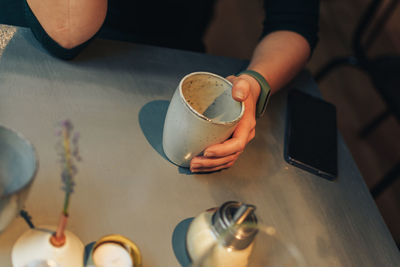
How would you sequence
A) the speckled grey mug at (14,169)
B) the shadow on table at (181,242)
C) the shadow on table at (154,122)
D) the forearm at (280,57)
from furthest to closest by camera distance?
the forearm at (280,57)
the shadow on table at (154,122)
the shadow on table at (181,242)
the speckled grey mug at (14,169)

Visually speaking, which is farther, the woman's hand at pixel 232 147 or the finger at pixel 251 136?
the finger at pixel 251 136

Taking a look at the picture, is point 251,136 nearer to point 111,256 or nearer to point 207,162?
point 207,162

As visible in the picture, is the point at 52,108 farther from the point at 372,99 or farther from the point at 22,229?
the point at 372,99

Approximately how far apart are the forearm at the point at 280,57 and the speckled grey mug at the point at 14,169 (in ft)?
1.61

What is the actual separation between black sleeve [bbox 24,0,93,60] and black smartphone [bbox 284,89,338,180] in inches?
16.0

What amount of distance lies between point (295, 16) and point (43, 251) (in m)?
Answer: 0.67

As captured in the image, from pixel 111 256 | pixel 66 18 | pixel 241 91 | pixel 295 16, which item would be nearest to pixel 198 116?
pixel 241 91

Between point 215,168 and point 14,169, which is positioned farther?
point 215,168

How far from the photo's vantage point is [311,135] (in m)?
0.74

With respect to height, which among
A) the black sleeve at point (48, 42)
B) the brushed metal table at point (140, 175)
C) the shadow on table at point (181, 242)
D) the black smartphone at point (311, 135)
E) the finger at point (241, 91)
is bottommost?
the shadow on table at point (181, 242)

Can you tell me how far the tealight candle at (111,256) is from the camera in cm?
44

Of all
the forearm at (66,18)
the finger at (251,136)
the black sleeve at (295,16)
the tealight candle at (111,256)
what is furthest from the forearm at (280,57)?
the tealight candle at (111,256)

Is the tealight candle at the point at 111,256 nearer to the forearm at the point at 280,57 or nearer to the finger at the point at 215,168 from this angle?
the finger at the point at 215,168

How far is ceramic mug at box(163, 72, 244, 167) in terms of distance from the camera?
517 mm
